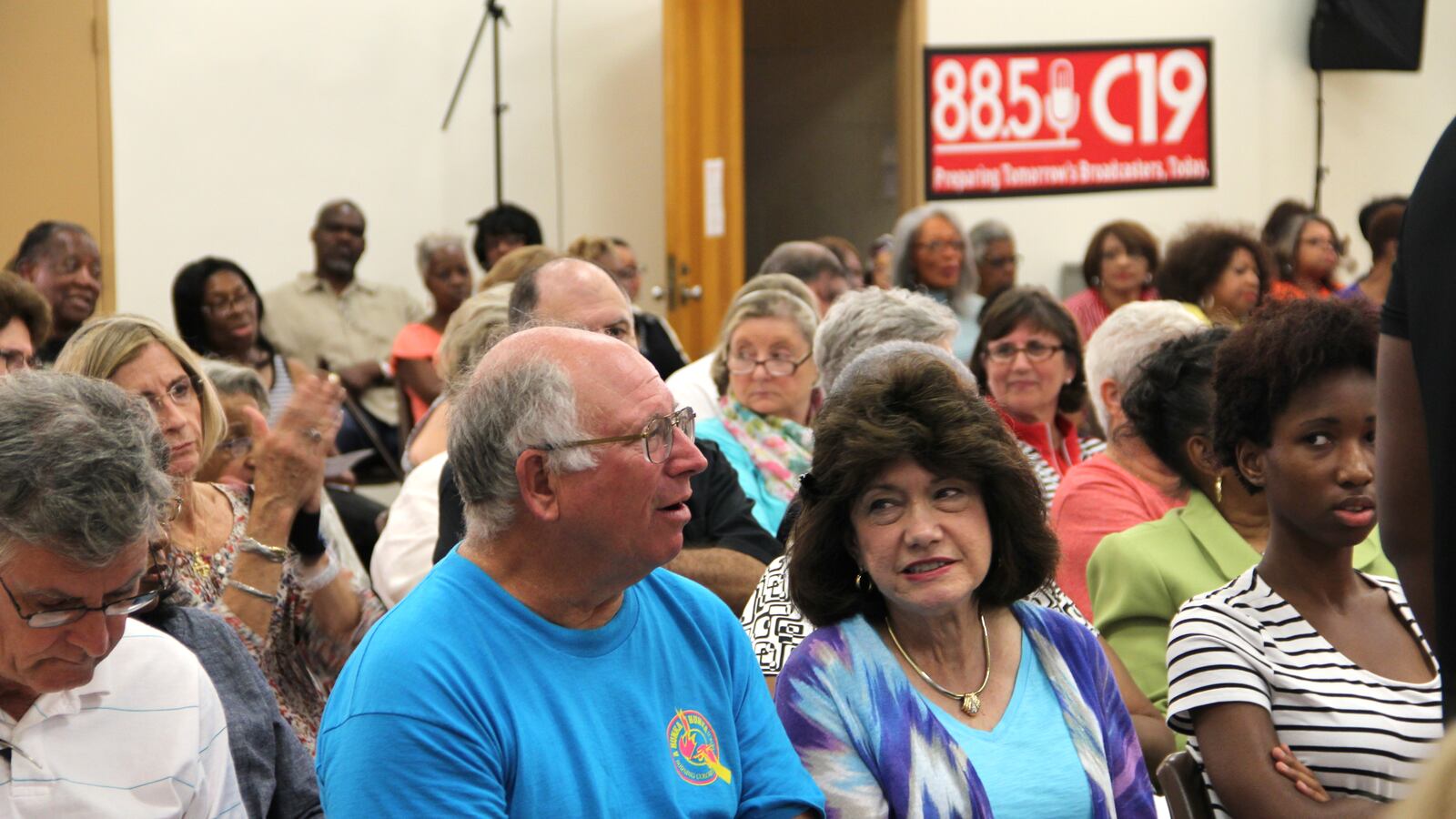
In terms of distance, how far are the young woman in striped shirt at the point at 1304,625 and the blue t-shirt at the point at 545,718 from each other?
621mm

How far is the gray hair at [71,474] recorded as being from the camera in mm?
1780

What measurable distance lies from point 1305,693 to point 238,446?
2223mm

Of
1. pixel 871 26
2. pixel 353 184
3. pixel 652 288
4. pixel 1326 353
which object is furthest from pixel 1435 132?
pixel 1326 353

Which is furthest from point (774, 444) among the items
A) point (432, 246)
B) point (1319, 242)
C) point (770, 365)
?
point (1319, 242)

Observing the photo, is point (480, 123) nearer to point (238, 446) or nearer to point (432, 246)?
Answer: point (432, 246)

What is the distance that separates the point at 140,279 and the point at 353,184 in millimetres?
1037

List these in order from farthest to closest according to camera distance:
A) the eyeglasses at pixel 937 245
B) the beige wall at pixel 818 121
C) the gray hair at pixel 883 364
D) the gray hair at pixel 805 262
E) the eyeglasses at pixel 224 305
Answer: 1. the beige wall at pixel 818 121
2. the eyeglasses at pixel 937 245
3. the eyeglasses at pixel 224 305
4. the gray hair at pixel 805 262
5. the gray hair at pixel 883 364

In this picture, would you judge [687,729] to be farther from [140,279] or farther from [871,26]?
[871,26]

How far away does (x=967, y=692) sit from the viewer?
2102mm

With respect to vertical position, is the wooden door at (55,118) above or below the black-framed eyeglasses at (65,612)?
above

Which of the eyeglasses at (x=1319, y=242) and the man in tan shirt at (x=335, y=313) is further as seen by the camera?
the eyeglasses at (x=1319, y=242)

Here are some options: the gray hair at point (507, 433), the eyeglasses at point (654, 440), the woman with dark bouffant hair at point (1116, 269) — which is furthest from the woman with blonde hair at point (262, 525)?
the woman with dark bouffant hair at point (1116, 269)

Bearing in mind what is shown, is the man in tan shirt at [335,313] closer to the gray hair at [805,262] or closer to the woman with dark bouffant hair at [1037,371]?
the gray hair at [805,262]

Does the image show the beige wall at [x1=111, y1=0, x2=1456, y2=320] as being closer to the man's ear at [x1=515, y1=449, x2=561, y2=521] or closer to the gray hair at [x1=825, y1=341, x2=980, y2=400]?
the gray hair at [x1=825, y1=341, x2=980, y2=400]
